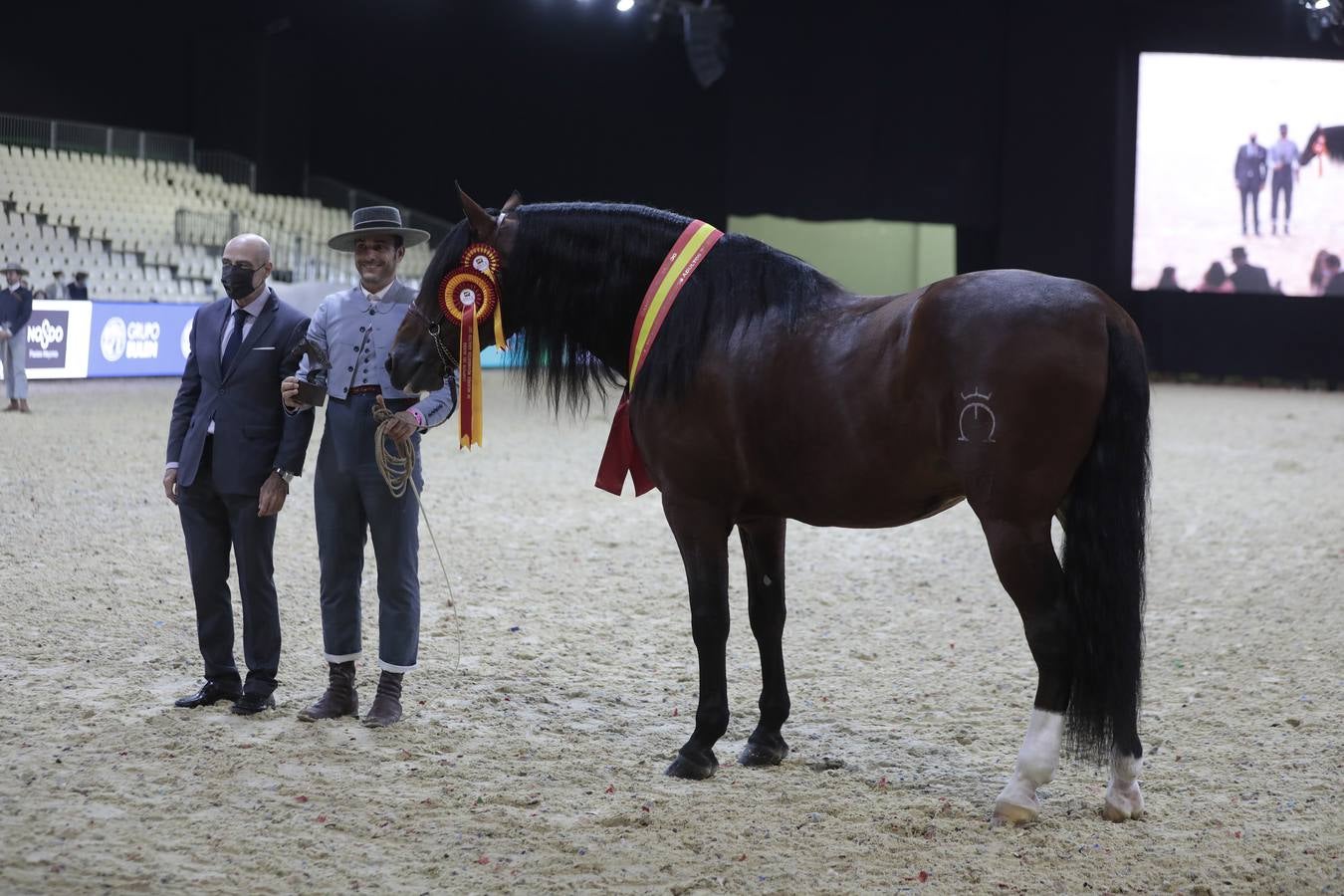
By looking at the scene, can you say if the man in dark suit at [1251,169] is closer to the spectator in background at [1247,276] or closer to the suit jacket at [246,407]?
the spectator in background at [1247,276]

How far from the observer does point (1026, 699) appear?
4.44m

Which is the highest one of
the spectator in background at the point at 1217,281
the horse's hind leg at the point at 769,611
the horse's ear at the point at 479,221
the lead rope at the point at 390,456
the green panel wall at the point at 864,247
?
the green panel wall at the point at 864,247

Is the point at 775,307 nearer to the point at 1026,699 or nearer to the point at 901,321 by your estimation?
the point at 901,321

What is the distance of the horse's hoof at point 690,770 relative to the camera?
358 cm

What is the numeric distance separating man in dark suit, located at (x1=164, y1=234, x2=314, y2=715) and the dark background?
1676cm

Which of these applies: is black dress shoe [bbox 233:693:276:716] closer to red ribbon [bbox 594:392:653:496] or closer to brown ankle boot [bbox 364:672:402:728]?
brown ankle boot [bbox 364:672:402:728]

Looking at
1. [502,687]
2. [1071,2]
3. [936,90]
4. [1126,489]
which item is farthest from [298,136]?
[1126,489]

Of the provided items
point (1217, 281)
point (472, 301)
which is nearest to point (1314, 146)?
point (1217, 281)

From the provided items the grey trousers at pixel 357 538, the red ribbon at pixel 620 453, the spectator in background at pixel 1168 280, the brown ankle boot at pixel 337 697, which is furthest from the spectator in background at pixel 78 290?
the spectator in background at pixel 1168 280

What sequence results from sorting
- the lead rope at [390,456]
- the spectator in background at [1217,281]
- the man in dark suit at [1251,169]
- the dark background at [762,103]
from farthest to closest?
the dark background at [762,103] < the spectator in background at [1217,281] < the man in dark suit at [1251,169] < the lead rope at [390,456]

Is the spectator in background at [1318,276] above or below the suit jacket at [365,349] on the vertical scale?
above

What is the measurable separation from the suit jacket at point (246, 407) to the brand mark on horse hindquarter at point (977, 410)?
2049 millimetres

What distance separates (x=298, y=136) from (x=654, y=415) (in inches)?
846

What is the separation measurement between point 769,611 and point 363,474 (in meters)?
1.33
